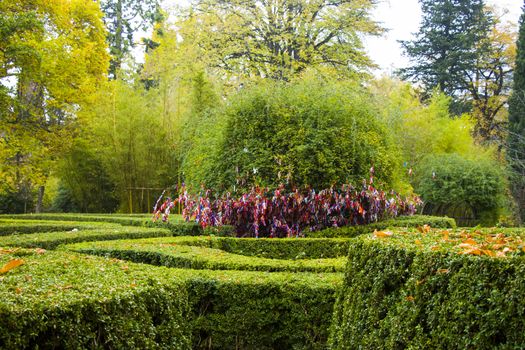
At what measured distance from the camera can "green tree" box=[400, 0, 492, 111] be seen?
100 ft

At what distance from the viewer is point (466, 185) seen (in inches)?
695

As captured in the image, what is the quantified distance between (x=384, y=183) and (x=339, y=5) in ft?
46.3

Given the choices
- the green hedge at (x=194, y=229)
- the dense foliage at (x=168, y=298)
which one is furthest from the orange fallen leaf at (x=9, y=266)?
the green hedge at (x=194, y=229)

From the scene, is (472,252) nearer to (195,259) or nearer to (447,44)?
(195,259)

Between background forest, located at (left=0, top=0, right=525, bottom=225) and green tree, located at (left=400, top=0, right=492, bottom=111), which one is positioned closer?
background forest, located at (left=0, top=0, right=525, bottom=225)

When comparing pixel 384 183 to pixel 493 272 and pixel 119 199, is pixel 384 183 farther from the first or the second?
pixel 119 199

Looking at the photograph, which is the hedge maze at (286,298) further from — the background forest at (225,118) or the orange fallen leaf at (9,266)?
the background forest at (225,118)

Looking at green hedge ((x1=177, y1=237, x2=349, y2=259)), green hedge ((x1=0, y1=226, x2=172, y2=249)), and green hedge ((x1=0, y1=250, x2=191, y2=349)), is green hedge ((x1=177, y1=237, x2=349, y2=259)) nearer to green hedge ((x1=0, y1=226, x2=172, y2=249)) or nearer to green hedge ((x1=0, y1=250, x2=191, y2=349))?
green hedge ((x1=0, y1=226, x2=172, y2=249))

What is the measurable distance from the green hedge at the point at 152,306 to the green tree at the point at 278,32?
55.0 feet

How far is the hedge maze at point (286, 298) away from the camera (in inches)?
95.3

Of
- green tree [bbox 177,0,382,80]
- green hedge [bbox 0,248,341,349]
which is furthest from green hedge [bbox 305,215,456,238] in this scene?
green tree [bbox 177,0,382,80]

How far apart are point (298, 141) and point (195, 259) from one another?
391cm

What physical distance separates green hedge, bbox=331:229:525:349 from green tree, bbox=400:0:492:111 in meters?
29.0

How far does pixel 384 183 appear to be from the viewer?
30.7ft
